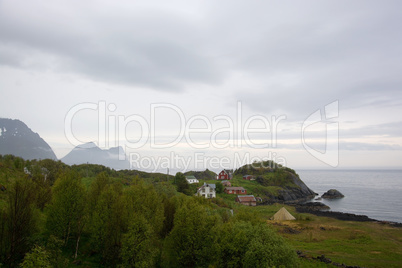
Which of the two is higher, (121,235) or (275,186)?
(121,235)

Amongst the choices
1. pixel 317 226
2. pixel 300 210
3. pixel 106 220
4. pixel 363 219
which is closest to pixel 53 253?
pixel 106 220

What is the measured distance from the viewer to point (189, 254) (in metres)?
27.2

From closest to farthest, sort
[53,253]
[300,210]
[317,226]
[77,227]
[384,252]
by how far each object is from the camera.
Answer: [53,253], [77,227], [384,252], [317,226], [300,210]

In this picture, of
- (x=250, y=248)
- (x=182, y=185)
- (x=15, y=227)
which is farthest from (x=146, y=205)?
(x=182, y=185)

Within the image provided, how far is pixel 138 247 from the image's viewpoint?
2555cm

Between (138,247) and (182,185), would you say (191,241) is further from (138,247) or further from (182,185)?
(182,185)

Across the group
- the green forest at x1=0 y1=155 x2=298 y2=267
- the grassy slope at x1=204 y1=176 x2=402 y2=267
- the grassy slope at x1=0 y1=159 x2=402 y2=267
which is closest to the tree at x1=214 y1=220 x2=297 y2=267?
the green forest at x1=0 y1=155 x2=298 y2=267

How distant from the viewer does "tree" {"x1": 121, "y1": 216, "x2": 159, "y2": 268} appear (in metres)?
25.2

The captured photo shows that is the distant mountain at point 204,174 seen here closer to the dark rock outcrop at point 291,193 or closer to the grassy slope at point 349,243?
the dark rock outcrop at point 291,193

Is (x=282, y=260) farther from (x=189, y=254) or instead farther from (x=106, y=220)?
(x=106, y=220)

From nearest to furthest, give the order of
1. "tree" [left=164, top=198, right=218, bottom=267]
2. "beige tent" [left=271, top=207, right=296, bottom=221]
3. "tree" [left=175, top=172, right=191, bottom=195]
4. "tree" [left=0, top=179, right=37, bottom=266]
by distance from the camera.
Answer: "tree" [left=0, top=179, right=37, bottom=266] → "tree" [left=164, top=198, right=218, bottom=267] → "beige tent" [left=271, top=207, right=296, bottom=221] → "tree" [left=175, top=172, right=191, bottom=195]

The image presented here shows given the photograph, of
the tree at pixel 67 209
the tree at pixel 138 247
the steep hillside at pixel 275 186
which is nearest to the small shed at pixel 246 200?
the steep hillside at pixel 275 186

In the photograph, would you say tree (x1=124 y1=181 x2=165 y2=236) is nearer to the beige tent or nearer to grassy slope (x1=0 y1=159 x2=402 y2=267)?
grassy slope (x1=0 y1=159 x2=402 y2=267)

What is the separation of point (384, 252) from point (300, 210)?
57.0 m
